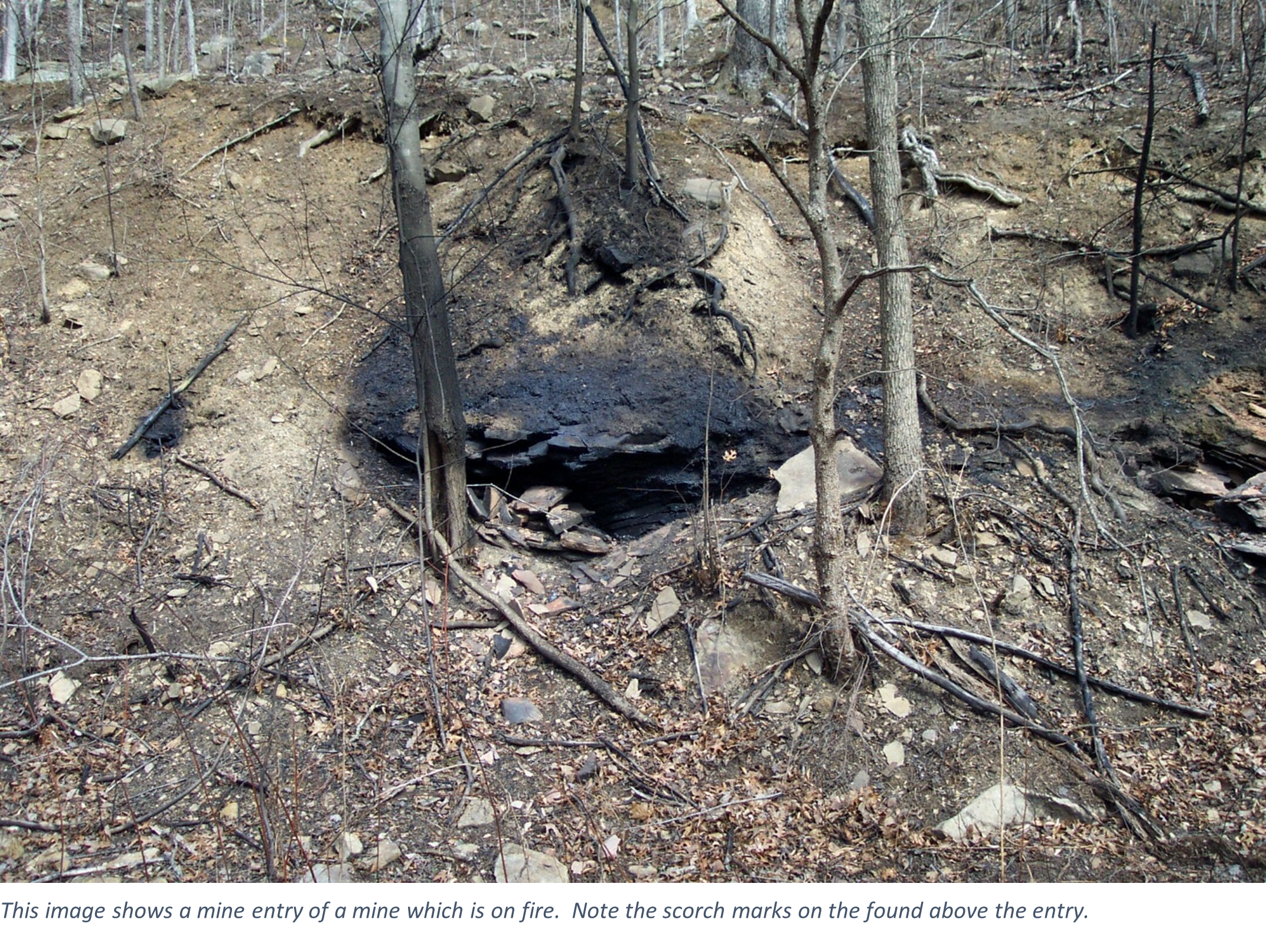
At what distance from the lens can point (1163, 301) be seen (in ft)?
27.5

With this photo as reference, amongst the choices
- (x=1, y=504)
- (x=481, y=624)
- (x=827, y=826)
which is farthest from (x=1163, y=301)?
(x=1, y=504)

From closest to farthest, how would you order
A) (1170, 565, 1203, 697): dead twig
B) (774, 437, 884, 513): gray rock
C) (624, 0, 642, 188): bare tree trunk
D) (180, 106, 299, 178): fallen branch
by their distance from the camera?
(1170, 565, 1203, 697): dead twig → (774, 437, 884, 513): gray rock → (624, 0, 642, 188): bare tree trunk → (180, 106, 299, 178): fallen branch

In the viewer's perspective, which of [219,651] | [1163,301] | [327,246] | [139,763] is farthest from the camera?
[327,246]

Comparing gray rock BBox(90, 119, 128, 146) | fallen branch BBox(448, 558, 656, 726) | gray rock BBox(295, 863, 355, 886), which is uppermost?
gray rock BBox(90, 119, 128, 146)

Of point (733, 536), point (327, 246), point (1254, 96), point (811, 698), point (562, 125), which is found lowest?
point (811, 698)

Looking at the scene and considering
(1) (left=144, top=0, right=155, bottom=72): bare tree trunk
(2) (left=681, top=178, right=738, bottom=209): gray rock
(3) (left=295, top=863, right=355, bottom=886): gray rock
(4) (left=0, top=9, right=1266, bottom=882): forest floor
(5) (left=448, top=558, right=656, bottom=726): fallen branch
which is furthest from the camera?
(1) (left=144, top=0, right=155, bottom=72): bare tree trunk

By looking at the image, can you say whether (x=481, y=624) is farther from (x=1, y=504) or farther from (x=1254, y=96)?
(x=1254, y=96)

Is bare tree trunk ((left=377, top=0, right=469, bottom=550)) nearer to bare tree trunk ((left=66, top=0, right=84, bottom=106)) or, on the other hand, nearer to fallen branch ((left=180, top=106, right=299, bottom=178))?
fallen branch ((left=180, top=106, right=299, bottom=178))

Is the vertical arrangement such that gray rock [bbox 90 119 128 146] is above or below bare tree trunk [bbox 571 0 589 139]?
below

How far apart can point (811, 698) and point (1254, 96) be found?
26.3 feet

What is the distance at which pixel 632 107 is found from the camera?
28.6ft

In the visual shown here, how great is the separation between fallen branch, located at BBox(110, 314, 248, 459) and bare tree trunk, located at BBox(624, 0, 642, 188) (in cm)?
424

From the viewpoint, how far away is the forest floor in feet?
16.2

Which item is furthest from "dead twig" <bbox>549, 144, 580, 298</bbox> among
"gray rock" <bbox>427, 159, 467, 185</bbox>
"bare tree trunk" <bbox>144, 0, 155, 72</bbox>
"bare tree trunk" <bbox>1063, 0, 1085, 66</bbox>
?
"bare tree trunk" <bbox>1063, 0, 1085, 66</bbox>
